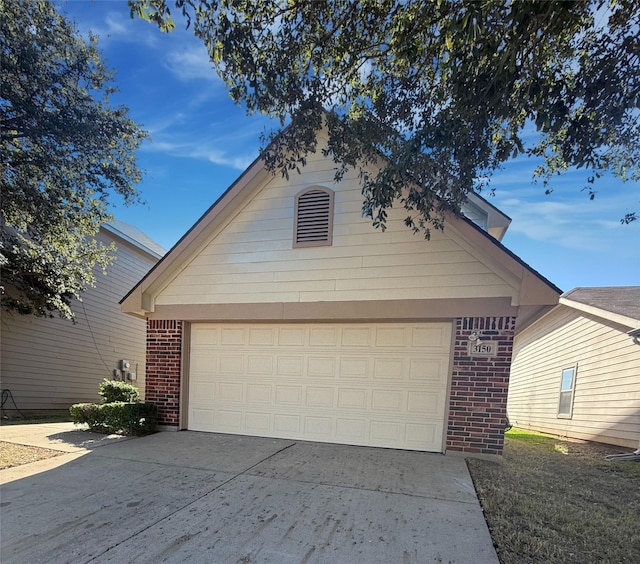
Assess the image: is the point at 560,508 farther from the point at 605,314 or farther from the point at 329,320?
the point at 605,314

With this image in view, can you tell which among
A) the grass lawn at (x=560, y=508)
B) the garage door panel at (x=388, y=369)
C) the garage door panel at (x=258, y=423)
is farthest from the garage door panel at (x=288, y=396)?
the grass lawn at (x=560, y=508)

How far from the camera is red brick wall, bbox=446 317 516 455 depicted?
18.6 ft

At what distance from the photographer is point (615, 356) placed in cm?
857

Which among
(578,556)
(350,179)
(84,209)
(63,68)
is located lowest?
(578,556)

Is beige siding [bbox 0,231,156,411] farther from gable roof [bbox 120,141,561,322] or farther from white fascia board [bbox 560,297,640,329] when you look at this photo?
white fascia board [bbox 560,297,640,329]

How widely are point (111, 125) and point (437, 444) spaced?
9609 millimetres

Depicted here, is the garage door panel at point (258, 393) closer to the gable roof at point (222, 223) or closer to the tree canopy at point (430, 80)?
the gable roof at point (222, 223)

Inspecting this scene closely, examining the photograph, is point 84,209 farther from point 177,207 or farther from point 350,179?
point 350,179

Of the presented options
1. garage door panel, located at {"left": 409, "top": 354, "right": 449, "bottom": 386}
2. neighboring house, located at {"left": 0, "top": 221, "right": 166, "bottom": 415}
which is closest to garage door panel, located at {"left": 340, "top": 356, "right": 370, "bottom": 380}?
garage door panel, located at {"left": 409, "top": 354, "right": 449, "bottom": 386}

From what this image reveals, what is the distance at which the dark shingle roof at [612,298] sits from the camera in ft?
28.6

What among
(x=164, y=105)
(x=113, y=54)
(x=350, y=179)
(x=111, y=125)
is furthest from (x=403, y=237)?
(x=113, y=54)

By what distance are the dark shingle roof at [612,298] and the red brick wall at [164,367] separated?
10.2 meters

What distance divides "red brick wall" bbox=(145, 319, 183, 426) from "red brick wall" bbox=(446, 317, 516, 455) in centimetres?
544

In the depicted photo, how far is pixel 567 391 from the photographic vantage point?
10.4 m
